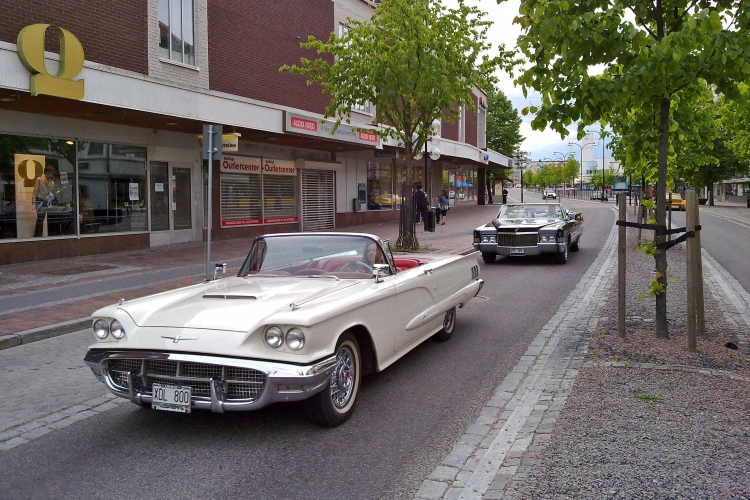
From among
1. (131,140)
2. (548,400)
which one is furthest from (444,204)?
(548,400)

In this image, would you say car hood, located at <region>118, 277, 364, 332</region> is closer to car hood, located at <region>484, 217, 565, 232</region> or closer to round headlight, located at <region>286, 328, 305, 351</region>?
round headlight, located at <region>286, 328, 305, 351</region>

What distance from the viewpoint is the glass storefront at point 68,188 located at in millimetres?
14000

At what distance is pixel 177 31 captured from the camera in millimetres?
17344

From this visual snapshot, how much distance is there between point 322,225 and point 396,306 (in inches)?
822

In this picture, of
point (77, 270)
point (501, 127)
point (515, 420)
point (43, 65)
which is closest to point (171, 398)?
point (515, 420)

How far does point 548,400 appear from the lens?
5098 millimetres

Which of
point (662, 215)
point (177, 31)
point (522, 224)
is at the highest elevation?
point (177, 31)

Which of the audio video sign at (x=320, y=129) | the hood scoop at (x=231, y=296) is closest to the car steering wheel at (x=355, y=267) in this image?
the hood scoop at (x=231, y=296)

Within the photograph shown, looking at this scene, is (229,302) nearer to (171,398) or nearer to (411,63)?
(171,398)

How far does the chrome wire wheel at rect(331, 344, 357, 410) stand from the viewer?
15.3 ft

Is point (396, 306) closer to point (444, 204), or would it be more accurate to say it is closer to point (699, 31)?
point (699, 31)

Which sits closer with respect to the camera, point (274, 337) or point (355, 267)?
point (274, 337)

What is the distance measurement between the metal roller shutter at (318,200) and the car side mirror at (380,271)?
62.5 feet

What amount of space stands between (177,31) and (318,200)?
9896mm
